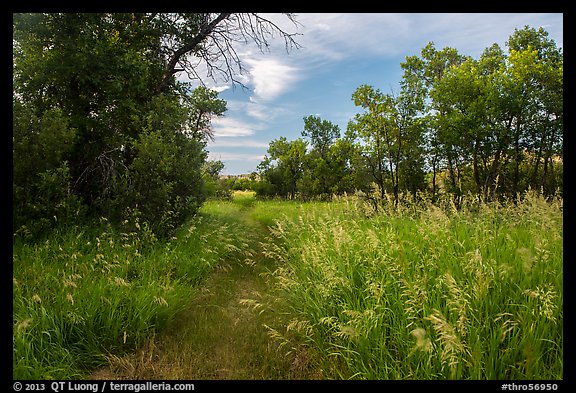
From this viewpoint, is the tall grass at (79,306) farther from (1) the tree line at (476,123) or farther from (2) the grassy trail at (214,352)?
(1) the tree line at (476,123)

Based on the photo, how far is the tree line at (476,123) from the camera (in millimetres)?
14672

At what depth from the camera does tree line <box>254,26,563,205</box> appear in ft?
48.1

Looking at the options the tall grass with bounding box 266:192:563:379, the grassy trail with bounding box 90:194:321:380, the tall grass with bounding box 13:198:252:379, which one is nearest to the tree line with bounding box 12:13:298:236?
the tall grass with bounding box 13:198:252:379

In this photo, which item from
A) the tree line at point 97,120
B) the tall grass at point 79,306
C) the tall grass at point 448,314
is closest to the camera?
the tall grass at point 448,314


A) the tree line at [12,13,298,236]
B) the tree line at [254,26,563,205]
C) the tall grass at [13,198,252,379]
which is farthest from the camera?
the tree line at [254,26,563,205]

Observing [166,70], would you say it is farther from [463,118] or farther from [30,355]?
[463,118]

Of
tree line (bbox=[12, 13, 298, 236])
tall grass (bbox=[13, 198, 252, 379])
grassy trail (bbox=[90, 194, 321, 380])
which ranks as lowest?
grassy trail (bbox=[90, 194, 321, 380])

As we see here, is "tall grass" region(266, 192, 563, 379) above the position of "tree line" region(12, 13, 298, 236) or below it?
below

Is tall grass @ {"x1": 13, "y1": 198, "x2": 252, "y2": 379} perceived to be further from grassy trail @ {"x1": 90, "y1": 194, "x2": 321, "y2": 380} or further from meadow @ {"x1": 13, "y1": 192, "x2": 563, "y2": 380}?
grassy trail @ {"x1": 90, "y1": 194, "x2": 321, "y2": 380}

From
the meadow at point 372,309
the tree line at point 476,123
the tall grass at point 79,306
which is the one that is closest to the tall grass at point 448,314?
the meadow at point 372,309

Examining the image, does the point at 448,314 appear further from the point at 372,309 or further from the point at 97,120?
the point at 97,120

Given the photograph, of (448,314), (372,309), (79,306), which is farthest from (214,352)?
Answer: (448,314)

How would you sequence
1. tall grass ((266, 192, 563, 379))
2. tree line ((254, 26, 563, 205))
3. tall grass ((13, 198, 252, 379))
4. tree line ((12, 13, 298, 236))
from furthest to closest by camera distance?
tree line ((254, 26, 563, 205)) < tree line ((12, 13, 298, 236)) < tall grass ((13, 198, 252, 379)) < tall grass ((266, 192, 563, 379))

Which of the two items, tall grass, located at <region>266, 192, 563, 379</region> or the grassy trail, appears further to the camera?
the grassy trail
